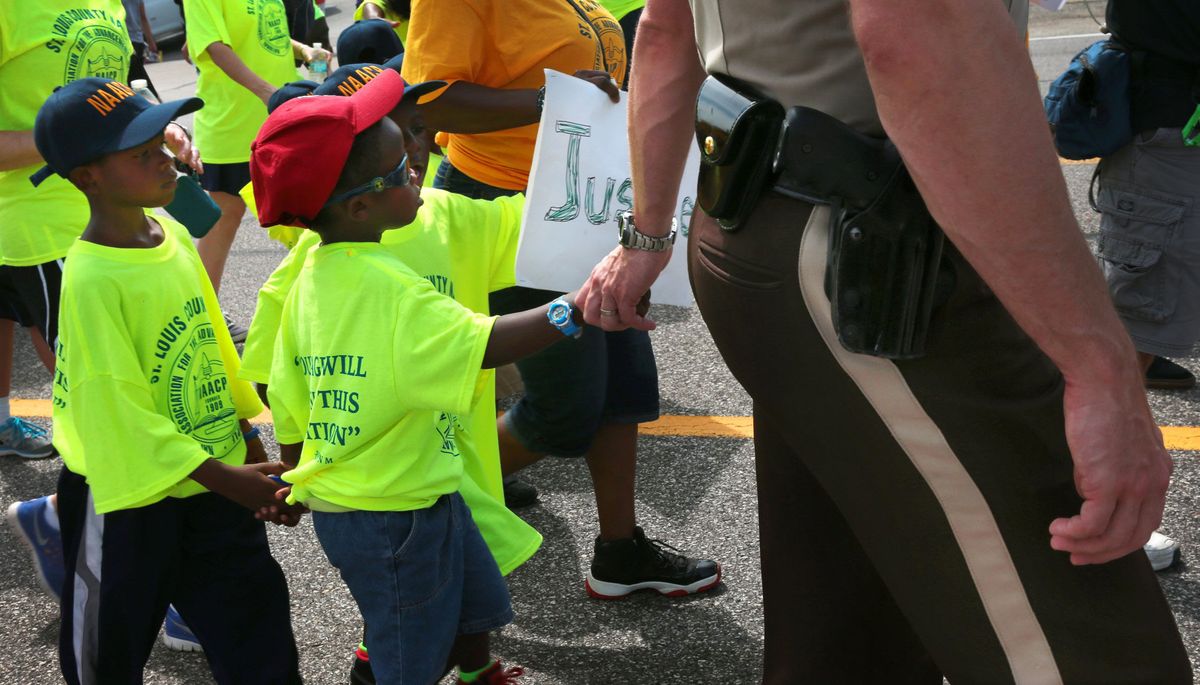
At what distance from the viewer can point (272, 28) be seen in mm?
5617

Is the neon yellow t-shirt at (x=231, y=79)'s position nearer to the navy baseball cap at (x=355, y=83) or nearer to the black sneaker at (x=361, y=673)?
the navy baseball cap at (x=355, y=83)

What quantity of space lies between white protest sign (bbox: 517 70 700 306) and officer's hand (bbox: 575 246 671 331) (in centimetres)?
63

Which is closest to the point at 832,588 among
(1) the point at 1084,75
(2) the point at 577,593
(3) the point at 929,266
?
(3) the point at 929,266

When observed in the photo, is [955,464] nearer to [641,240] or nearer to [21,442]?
[641,240]

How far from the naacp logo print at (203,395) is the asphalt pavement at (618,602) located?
2.35ft

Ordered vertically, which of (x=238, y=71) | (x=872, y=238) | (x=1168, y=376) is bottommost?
(x=1168, y=376)

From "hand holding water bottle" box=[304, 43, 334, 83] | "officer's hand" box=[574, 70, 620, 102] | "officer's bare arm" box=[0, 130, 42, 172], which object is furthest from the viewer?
"hand holding water bottle" box=[304, 43, 334, 83]

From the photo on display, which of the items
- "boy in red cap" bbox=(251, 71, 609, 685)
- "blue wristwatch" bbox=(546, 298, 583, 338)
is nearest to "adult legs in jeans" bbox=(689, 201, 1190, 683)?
"blue wristwatch" bbox=(546, 298, 583, 338)

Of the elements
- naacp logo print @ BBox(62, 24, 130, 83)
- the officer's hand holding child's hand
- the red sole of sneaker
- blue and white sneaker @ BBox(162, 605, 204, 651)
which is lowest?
blue and white sneaker @ BBox(162, 605, 204, 651)

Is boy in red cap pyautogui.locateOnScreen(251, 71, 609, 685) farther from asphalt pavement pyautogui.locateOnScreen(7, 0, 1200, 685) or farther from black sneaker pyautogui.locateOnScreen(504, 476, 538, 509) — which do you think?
black sneaker pyautogui.locateOnScreen(504, 476, 538, 509)

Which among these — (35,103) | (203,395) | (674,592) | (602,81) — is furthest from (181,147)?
(674,592)

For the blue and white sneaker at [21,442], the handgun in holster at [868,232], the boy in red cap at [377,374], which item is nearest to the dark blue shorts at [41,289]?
the blue and white sneaker at [21,442]

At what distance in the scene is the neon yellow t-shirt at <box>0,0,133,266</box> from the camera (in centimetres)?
388

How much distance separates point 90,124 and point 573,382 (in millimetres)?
1202
